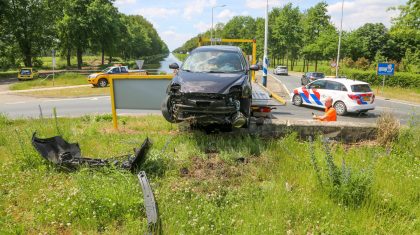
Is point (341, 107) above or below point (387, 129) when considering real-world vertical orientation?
below

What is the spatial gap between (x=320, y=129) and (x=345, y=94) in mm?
9186

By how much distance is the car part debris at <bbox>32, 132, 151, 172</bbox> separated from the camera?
16.5ft

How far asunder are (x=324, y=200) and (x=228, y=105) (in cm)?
250

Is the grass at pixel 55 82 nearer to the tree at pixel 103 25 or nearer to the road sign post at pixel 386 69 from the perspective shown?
the tree at pixel 103 25

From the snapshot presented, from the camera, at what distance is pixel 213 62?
7.54m

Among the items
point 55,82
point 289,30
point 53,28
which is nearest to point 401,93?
point 55,82

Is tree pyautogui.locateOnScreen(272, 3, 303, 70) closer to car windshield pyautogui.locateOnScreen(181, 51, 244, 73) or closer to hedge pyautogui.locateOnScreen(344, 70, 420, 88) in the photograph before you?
hedge pyautogui.locateOnScreen(344, 70, 420, 88)

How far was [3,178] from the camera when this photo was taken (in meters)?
5.02

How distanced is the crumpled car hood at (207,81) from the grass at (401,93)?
20.8 m

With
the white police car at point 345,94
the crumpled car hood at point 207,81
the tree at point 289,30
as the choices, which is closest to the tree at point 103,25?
the tree at point 289,30

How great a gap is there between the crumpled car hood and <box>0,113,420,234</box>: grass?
1085mm

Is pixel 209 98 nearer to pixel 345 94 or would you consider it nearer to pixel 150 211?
pixel 150 211

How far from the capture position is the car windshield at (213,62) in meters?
7.34

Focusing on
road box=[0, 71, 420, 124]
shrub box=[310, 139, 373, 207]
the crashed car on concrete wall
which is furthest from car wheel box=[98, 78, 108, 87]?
shrub box=[310, 139, 373, 207]
